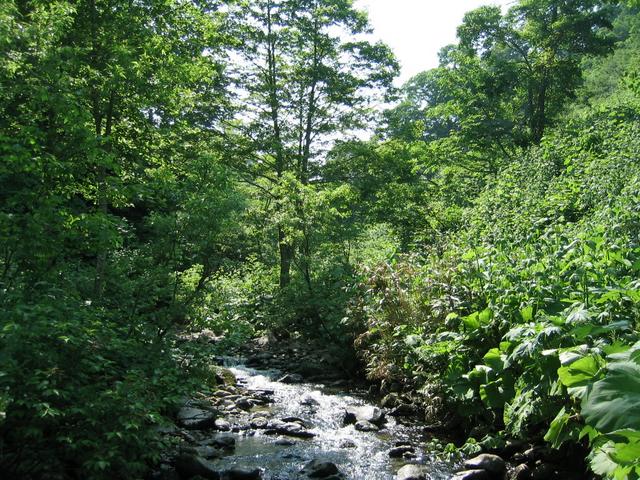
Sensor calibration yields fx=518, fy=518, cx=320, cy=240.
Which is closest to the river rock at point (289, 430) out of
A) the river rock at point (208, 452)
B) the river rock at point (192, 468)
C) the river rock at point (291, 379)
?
the river rock at point (208, 452)

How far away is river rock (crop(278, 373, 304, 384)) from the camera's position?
1031 cm

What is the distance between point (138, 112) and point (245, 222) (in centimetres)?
562

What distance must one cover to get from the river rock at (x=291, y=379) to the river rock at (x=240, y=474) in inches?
184

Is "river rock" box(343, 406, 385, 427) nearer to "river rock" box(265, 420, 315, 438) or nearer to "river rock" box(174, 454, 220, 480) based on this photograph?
"river rock" box(265, 420, 315, 438)

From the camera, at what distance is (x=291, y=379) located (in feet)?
34.1

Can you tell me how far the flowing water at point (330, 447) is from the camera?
5828 mm

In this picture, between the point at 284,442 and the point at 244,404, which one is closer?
the point at 284,442

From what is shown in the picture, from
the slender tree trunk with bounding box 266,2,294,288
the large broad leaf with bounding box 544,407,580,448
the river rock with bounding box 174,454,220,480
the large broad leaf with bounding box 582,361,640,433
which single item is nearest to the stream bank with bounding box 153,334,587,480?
the river rock with bounding box 174,454,220,480

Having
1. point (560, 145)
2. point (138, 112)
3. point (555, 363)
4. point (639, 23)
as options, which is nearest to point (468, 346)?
point (555, 363)

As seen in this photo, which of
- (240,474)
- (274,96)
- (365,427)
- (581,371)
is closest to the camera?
(581,371)

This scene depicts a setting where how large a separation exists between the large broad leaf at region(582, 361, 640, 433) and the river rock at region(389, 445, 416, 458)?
3790mm

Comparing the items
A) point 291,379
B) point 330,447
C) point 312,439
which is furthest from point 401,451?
point 291,379

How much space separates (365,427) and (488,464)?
7.37 feet

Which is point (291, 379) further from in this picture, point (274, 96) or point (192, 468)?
point (274, 96)
